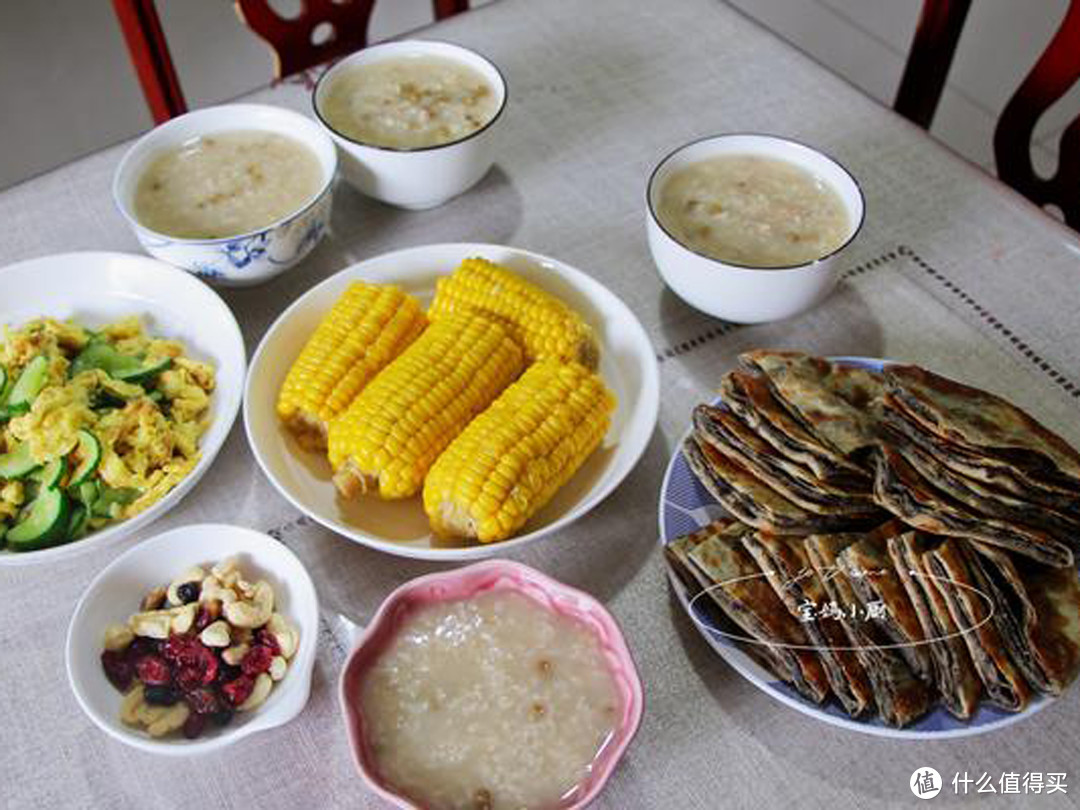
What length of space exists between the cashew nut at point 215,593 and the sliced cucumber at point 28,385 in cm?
40

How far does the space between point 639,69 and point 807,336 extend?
0.74 metres

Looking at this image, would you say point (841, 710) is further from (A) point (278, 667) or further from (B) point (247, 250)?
(B) point (247, 250)

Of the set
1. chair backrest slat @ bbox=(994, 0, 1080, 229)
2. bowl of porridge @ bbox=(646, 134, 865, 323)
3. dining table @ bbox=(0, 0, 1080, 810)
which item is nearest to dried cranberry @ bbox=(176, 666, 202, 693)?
dining table @ bbox=(0, 0, 1080, 810)

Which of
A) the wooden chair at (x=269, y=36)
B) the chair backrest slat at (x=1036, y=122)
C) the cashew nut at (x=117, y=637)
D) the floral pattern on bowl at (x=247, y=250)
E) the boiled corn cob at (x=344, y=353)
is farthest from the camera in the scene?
the wooden chair at (x=269, y=36)

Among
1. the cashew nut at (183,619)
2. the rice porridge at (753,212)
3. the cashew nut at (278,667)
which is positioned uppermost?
the rice porridge at (753,212)

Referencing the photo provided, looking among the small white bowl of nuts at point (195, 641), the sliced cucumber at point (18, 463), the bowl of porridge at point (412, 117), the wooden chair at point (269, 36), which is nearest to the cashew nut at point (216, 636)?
the small white bowl of nuts at point (195, 641)

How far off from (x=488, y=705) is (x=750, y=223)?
0.81 metres

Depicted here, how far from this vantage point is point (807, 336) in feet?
5.00

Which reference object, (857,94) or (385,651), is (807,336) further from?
(385,651)

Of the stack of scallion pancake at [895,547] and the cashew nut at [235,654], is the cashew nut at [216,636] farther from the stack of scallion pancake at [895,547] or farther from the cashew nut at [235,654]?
the stack of scallion pancake at [895,547]

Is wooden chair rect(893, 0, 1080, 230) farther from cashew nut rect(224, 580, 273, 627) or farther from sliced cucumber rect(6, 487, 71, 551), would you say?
sliced cucumber rect(6, 487, 71, 551)

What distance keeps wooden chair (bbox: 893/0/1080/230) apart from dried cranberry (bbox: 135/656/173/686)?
1767mm

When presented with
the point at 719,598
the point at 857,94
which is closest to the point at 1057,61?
the point at 857,94

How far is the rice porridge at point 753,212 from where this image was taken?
1.45 m
